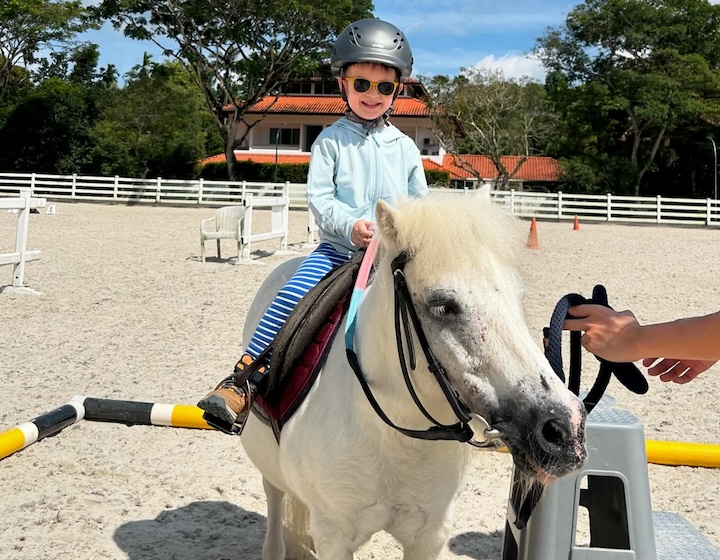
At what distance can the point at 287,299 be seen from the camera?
263 centimetres

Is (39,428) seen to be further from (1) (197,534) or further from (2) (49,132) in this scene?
(2) (49,132)

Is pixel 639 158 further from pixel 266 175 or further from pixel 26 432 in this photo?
pixel 26 432

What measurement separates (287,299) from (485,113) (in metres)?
42.7

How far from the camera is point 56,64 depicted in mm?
44219

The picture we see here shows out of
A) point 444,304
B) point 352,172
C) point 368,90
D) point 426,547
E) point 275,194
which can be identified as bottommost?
point 426,547

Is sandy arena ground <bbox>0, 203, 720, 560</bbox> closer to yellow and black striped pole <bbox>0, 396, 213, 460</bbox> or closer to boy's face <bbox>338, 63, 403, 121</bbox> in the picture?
yellow and black striped pole <bbox>0, 396, 213, 460</bbox>

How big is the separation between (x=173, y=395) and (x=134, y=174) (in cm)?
3674

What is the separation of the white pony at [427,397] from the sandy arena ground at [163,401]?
0.85ft

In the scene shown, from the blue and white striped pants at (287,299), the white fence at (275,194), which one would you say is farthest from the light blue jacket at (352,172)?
the white fence at (275,194)

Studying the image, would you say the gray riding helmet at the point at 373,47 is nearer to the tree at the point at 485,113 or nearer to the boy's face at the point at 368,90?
the boy's face at the point at 368,90

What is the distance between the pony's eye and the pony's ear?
0.21 meters

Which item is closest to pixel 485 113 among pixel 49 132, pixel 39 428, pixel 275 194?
pixel 275 194

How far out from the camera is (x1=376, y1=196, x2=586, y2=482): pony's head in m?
1.56

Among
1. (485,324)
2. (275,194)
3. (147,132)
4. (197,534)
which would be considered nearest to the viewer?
(485,324)
